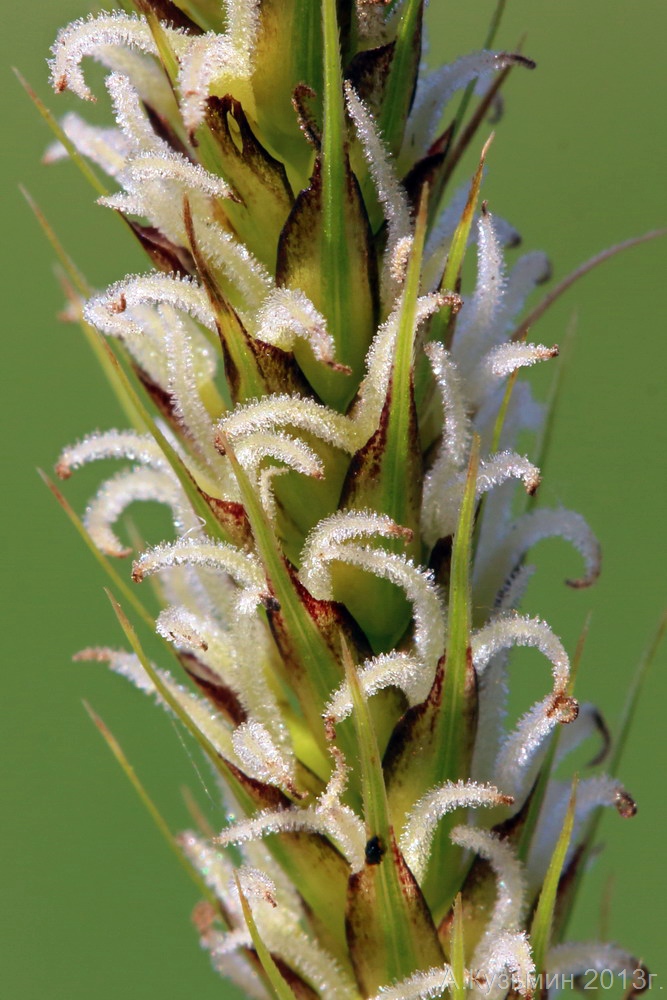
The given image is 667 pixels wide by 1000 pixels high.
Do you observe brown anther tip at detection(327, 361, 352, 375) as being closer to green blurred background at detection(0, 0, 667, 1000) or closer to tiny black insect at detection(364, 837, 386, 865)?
tiny black insect at detection(364, 837, 386, 865)

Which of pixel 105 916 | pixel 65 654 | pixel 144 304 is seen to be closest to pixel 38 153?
pixel 65 654

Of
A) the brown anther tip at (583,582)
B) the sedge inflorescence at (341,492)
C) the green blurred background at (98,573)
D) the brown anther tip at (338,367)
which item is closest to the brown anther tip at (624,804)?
the sedge inflorescence at (341,492)

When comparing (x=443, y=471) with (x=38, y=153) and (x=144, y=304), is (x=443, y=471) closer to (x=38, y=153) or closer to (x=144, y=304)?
(x=144, y=304)

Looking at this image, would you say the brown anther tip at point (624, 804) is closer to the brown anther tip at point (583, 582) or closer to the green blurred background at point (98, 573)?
the brown anther tip at point (583, 582)

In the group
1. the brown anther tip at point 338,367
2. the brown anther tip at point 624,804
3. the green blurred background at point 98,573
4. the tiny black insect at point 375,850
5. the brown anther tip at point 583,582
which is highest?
the green blurred background at point 98,573

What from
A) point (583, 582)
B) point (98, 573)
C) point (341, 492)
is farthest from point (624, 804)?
point (98, 573)

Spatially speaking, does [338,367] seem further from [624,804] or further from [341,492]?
[624,804]
